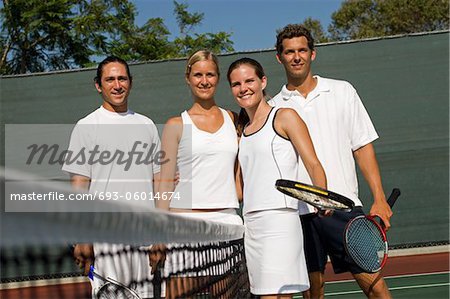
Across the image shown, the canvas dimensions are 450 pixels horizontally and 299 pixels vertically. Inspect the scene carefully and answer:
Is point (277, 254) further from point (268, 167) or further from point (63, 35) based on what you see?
point (63, 35)

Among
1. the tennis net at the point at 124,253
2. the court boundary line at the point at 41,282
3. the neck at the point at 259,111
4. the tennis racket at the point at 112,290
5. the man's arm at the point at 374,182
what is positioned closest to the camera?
the tennis net at the point at 124,253

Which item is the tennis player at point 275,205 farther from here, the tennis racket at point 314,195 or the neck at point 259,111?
the tennis racket at point 314,195

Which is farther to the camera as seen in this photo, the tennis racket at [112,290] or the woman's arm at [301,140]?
the woman's arm at [301,140]

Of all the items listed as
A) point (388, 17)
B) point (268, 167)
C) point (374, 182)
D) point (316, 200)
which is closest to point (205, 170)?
point (268, 167)

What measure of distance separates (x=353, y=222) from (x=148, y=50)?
13.0 m

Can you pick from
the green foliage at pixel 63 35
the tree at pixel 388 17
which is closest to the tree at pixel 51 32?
the green foliage at pixel 63 35

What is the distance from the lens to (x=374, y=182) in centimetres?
271

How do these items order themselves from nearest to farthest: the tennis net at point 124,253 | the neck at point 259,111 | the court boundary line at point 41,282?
1. the tennis net at point 124,253
2. the court boundary line at point 41,282
3. the neck at point 259,111

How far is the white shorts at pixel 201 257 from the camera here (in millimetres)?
2006

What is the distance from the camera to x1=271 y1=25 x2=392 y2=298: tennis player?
2.62 meters

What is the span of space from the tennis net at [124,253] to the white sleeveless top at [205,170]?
4.7 inches

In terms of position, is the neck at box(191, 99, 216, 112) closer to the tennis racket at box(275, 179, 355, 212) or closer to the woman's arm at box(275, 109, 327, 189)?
the woman's arm at box(275, 109, 327, 189)

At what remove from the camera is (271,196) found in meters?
2.29

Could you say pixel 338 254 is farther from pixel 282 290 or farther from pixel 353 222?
pixel 282 290
